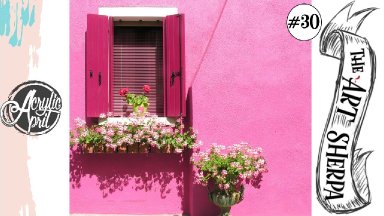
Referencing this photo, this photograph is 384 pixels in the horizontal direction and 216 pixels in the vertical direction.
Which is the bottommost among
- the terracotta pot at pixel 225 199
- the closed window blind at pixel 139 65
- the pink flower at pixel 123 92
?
the terracotta pot at pixel 225 199

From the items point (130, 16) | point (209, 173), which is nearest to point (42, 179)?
point (209, 173)

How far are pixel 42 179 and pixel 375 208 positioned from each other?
399cm

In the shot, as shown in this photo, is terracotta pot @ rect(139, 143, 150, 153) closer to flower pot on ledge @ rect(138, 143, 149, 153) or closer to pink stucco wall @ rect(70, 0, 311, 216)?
flower pot on ledge @ rect(138, 143, 149, 153)

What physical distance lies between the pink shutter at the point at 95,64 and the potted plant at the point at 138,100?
280 millimetres

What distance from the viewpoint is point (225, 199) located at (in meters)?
6.14

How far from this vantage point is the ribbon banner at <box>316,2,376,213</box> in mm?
6633

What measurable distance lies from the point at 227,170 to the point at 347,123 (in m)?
1.68

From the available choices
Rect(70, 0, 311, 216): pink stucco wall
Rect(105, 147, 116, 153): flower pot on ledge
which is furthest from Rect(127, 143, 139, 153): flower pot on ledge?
Rect(70, 0, 311, 216): pink stucco wall

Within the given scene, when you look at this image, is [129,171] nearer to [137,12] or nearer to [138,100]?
[138,100]

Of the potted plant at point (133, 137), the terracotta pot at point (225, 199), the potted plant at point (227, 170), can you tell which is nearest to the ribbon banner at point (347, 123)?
the potted plant at point (227, 170)

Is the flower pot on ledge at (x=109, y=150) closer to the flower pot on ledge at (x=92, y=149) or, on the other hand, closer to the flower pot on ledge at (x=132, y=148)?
the flower pot on ledge at (x=92, y=149)

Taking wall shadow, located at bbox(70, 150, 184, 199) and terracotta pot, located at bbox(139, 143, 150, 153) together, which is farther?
wall shadow, located at bbox(70, 150, 184, 199)

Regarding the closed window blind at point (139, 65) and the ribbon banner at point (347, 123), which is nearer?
the ribbon banner at point (347, 123)

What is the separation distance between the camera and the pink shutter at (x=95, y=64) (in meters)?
6.79
